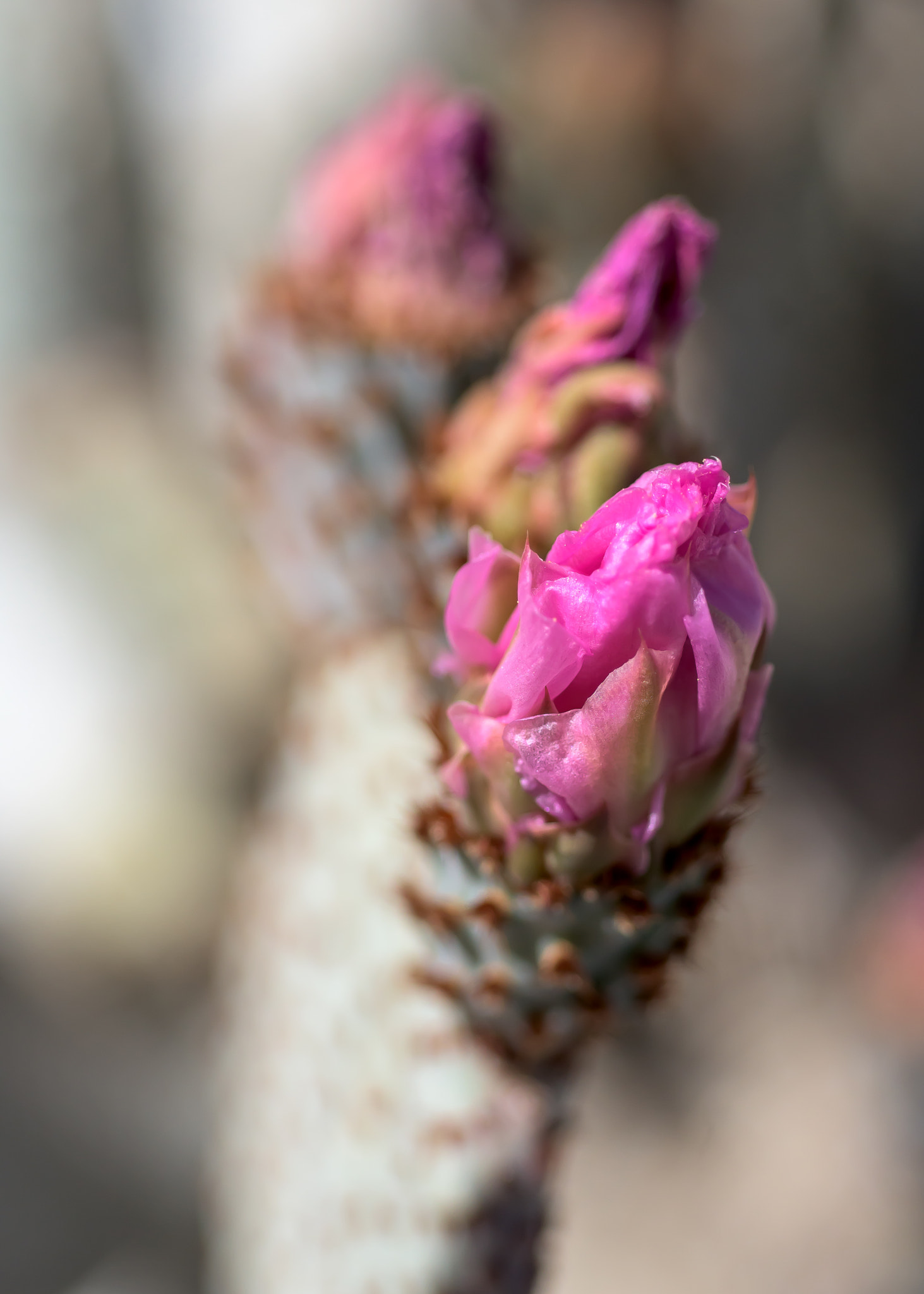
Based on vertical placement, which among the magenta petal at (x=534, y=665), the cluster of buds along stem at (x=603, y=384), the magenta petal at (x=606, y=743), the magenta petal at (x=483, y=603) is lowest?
the magenta petal at (x=606, y=743)

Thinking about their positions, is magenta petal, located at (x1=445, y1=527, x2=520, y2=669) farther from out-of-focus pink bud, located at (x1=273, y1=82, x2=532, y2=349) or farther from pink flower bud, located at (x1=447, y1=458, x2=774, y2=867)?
out-of-focus pink bud, located at (x1=273, y1=82, x2=532, y2=349)

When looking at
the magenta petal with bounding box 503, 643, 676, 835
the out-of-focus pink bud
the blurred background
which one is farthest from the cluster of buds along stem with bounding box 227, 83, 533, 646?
the blurred background

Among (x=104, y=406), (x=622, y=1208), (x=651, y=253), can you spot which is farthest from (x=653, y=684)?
(x=104, y=406)

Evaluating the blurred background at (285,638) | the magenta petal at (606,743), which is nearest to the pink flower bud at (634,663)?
the magenta petal at (606,743)

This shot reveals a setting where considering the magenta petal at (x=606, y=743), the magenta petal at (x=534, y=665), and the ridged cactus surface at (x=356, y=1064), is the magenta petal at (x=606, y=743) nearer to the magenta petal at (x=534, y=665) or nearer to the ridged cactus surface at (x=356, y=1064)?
the magenta petal at (x=534, y=665)

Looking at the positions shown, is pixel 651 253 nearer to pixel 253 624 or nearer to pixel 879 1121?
pixel 253 624

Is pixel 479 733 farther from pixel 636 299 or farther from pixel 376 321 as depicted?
pixel 376 321
